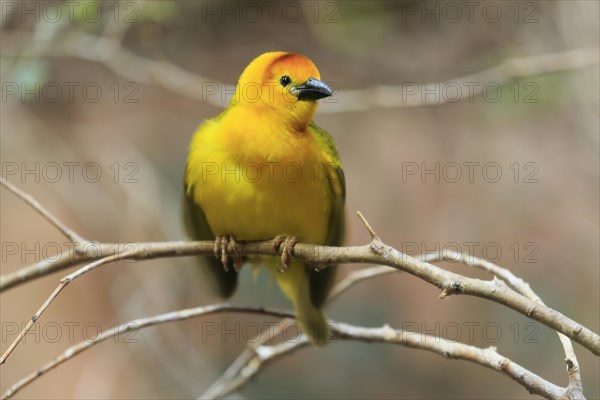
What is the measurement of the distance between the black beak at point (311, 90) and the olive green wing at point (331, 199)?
0.14 m

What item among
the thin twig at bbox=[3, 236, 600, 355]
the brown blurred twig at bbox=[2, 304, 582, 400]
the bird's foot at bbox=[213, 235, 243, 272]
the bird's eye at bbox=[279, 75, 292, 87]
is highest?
the bird's eye at bbox=[279, 75, 292, 87]

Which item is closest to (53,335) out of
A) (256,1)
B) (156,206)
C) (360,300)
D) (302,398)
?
(156,206)

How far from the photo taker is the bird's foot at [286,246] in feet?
6.26

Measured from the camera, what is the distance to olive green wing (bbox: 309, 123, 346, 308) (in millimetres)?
2105

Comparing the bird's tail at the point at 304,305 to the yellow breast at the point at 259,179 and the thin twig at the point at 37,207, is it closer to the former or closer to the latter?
the yellow breast at the point at 259,179

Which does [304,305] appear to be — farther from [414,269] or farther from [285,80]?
[414,269]

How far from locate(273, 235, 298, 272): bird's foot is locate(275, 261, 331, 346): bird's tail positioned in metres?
0.22

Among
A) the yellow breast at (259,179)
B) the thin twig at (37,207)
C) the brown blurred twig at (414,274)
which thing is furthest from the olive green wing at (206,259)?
the thin twig at (37,207)

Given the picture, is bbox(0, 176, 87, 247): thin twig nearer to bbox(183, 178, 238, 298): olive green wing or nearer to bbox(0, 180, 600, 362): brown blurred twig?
bbox(0, 180, 600, 362): brown blurred twig

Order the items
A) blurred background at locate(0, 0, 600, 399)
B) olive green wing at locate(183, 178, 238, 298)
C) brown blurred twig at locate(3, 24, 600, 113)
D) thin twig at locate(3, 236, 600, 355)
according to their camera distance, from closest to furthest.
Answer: thin twig at locate(3, 236, 600, 355)
olive green wing at locate(183, 178, 238, 298)
brown blurred twig at locate(3, 24, 600, 113)
blurred background at locate(0, 0, 600, 399)

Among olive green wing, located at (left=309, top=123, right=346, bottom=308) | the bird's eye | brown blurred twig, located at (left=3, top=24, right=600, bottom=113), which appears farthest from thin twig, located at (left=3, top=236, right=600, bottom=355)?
brown blurred twig, located at (left=3, top=24, right=600, bottom=113)

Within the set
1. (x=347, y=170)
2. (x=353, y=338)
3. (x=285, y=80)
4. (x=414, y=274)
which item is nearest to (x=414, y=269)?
(x=414, y=274)

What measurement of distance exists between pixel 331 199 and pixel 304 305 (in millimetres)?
374

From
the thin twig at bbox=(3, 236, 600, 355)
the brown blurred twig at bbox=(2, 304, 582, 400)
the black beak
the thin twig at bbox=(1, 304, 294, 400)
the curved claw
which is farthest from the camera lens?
the black beak
